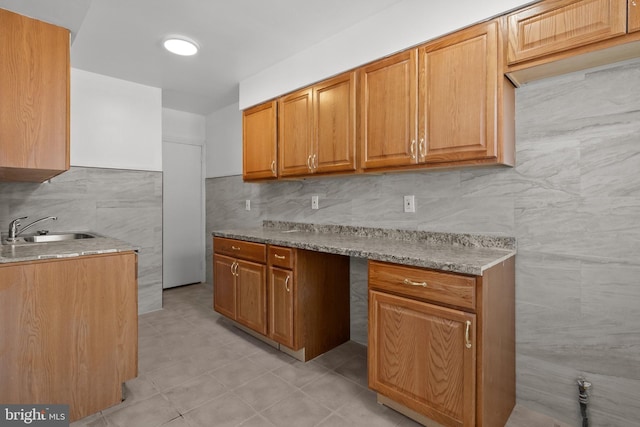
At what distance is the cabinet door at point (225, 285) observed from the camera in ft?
9.29

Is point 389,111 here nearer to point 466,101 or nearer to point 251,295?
point 466,101

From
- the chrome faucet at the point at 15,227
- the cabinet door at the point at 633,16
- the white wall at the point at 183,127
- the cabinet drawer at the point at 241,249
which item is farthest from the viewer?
the white wall at the point at 183,127

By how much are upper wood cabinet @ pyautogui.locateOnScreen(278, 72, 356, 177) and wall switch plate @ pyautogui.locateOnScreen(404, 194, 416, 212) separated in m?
0.46

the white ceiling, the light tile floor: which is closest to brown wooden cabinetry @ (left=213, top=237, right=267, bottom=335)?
the light tile floor

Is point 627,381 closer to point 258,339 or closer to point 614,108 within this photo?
point 614,108

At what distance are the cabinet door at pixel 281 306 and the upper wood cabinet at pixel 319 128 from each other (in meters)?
0.86

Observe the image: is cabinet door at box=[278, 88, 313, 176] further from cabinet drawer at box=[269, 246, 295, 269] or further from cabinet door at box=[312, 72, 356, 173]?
cabinet drawer at box=[269, 246, 295, 269]

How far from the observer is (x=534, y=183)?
1.81 meters

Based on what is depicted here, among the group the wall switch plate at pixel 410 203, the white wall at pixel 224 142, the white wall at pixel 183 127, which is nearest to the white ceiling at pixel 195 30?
the white wall at pixel 224 142

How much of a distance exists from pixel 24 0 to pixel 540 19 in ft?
8.25

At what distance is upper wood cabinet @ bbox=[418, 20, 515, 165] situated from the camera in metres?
1.67

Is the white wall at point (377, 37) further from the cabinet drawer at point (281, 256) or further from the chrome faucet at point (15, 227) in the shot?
the chrome faucet at point (15, 227)

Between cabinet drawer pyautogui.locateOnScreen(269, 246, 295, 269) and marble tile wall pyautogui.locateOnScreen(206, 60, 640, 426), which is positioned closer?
marble tile wall pyautogui.locateOnScreen(206, 60, 640, 426)

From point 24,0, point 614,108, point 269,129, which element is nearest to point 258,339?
point 269,129
